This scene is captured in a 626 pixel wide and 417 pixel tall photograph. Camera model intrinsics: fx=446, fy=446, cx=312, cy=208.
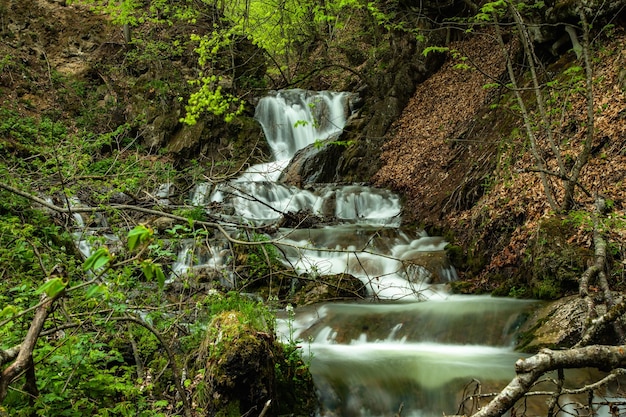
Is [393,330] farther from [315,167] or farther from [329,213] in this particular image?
[315,167]

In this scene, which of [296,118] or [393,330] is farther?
[296,118]

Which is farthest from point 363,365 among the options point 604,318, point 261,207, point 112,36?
point 112,36

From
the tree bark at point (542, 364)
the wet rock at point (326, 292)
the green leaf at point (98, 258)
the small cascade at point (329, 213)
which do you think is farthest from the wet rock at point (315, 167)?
the green leaf at point (98, 258)

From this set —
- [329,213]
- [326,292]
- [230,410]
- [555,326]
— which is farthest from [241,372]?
[329,213]

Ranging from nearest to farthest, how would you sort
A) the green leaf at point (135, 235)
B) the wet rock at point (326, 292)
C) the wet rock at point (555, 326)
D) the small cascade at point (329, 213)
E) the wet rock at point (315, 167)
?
the green leaf at point (135, 235) → the wet rock at point (555, 326) → the wet rock at point (326, 292) → the small cascade at point (329, 213) → the wet rock at point (315, 167)

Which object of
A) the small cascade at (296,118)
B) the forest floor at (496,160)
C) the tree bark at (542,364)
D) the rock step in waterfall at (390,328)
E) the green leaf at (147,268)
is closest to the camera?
the green leaf at (147,268)

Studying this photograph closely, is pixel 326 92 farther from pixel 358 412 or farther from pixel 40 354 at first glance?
pixel 40 354

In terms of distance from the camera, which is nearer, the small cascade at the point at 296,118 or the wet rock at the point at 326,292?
the wet rock at the point at 326,292

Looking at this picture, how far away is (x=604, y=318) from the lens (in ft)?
10.1

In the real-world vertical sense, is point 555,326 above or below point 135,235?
below

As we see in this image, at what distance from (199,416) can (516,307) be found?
4.65 metres

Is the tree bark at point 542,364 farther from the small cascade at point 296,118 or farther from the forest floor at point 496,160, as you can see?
the small cascade at point 296,118

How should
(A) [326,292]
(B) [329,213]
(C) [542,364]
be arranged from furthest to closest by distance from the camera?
(B) [329,213]
(A) [326,292]
(C) [542,364]

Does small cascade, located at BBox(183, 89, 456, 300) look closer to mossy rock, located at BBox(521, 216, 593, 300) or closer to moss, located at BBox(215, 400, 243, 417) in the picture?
moss, located at BBox(215, 400, 243, 417)
